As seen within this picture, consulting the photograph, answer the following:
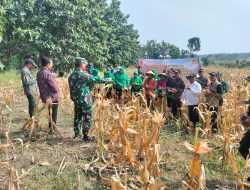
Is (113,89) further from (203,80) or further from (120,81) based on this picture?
(203,80)

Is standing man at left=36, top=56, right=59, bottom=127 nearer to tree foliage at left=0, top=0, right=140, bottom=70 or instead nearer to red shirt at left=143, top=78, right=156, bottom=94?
red shirt at left=143, top=78, right=156, bottom=94

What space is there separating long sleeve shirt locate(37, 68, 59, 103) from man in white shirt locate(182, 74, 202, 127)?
9.18 feet

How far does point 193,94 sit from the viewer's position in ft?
23.4

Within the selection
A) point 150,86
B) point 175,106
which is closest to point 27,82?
point 150,86

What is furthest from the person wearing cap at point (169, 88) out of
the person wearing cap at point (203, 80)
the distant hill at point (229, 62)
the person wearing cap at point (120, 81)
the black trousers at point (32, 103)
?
the distant hill at point (229, 62)

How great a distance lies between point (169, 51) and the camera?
227 feet

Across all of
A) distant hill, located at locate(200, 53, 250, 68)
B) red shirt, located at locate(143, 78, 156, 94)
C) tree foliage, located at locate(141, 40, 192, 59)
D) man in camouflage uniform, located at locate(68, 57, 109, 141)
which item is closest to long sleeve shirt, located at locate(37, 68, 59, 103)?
man in camouflage uniform, located at locate(68, 57, 109, 141)

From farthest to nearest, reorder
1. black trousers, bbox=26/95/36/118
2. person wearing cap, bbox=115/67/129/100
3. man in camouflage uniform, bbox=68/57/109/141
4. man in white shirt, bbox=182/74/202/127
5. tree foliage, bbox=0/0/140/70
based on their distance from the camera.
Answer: tree foliage, bbox=0/0/140/70
person wearing cap, bbox=115/67/129/100
man in white shirt, bbox=182/74/202/127
black trousers, bbox=26/95/36/118
man in camouflage uniform, bbox=68/57/109/141

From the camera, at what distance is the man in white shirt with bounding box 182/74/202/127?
23.1 ft

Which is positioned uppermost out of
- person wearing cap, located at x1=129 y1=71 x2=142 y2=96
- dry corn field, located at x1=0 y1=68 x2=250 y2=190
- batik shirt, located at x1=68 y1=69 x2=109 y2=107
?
batik shirt, located at x1=68 y1=69 x2=109 y2=107

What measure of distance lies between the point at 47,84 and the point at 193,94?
3.03 meters

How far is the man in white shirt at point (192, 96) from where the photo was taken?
7050mm

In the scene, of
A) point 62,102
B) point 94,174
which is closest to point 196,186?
point 94,174

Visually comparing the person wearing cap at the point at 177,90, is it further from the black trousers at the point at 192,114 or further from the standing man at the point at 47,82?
the standing man at the point at 47,82
